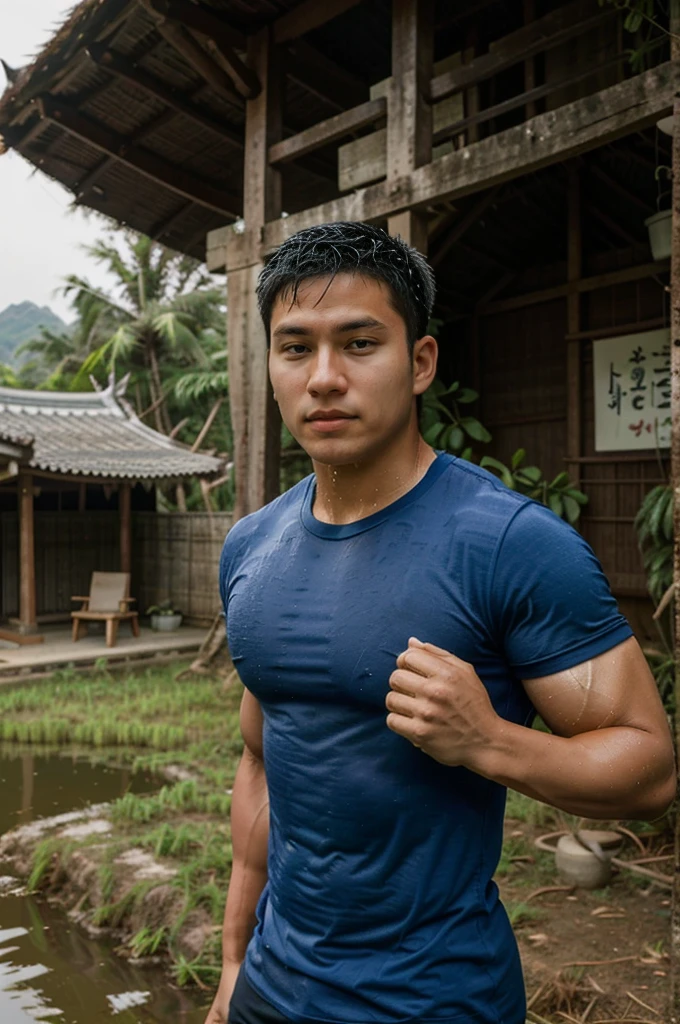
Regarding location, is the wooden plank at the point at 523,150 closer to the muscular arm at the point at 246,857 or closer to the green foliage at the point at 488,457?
the green foliage at the point at 488,457

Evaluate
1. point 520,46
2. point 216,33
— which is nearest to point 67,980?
Result: point 520,46

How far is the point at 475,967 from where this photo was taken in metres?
1.15

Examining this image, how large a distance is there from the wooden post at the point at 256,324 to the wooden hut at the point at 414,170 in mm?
15

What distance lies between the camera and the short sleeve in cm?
109

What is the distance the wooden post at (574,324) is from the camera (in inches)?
249

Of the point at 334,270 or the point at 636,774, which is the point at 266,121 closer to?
the point at 334,270

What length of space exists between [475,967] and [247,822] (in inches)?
22.0

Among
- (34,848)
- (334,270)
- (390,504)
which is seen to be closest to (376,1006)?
(390,504)

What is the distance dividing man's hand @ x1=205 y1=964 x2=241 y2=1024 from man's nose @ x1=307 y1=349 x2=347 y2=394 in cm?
104

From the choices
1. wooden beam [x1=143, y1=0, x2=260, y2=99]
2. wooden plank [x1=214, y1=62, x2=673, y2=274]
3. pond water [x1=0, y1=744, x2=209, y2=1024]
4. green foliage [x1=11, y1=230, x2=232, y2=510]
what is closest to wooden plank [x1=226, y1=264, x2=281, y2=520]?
wooden plank [x1=214, y1=62, x2=673, y2=274]

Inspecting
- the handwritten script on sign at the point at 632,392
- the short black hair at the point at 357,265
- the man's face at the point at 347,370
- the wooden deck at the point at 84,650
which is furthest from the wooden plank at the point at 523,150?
the wooden deck at the point at 84,650

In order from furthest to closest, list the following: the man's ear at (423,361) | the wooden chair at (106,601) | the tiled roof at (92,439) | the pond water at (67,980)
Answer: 1. the tiled roof at (92,439)
2. the wooden chair at (106,601)
3. the pond water at (67,980)
4. the man's ear at (423,361)

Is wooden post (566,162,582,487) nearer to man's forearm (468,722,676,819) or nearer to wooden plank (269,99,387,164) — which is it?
wooden plank (269,99,387,164)

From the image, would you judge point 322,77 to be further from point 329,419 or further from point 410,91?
point 329,419
